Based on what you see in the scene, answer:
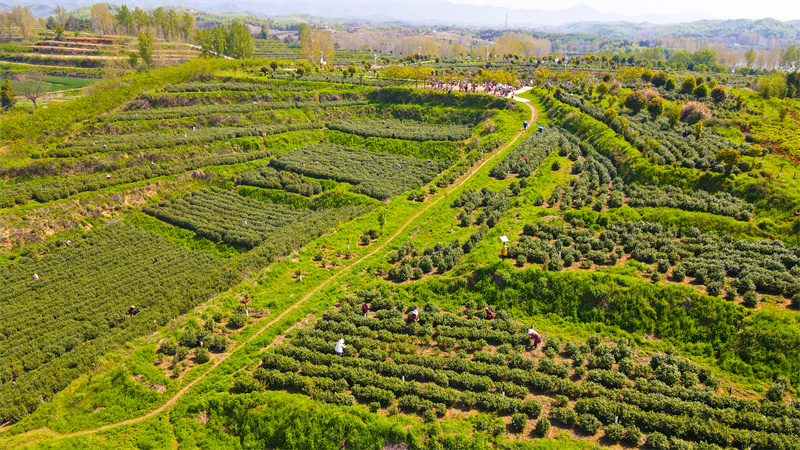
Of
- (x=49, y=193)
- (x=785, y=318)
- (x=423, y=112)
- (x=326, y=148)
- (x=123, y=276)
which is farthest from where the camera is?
(x=423, y=112)

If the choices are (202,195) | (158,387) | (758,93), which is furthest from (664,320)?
(758,93)

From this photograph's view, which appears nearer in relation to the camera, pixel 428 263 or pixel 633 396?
pixel 633 396

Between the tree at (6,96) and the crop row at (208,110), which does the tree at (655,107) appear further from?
the tree at (6,96)

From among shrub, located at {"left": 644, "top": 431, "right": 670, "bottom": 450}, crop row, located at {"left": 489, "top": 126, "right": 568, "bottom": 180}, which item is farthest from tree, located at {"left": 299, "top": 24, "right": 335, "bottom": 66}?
shrub, located at {"left": 644, "top": 431, "right": 670, "bottom": 450}

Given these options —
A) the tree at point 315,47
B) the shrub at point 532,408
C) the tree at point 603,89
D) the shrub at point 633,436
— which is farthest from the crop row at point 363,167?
the tree at point 315,47

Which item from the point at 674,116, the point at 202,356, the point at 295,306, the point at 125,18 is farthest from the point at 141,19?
the point at 674,116

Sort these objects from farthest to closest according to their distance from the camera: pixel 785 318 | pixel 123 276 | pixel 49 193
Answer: pixel 49 193, pixel 123 276, pixel 785 318

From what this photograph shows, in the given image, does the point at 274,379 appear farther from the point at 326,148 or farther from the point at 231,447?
the point at 326,148
